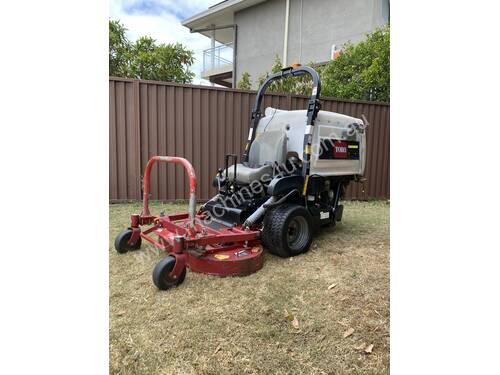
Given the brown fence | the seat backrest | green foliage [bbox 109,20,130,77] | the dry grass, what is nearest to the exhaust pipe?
the dry grass

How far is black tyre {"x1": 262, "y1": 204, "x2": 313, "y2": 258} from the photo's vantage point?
343 cm

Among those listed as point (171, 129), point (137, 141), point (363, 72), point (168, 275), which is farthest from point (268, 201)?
point (363, 72)

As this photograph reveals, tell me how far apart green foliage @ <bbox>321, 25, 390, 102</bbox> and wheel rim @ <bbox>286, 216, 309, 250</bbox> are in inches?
218

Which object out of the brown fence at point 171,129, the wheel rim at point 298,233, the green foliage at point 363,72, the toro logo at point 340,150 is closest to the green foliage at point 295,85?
the green foliage at point 363,72

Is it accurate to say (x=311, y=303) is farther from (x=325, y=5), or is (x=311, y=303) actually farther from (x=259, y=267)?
(x=325, y=5)

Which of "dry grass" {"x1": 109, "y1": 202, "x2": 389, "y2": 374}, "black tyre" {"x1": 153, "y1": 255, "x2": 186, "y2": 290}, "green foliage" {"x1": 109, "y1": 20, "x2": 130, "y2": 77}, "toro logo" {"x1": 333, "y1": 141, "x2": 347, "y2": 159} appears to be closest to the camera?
"dry grass" {"x1": 109, "y1": 202, "x2": 389, "y2": 374}

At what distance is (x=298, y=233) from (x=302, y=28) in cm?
1024

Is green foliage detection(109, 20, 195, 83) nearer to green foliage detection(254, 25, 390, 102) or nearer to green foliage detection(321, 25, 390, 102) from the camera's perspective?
green foliage detection(254, 25, 390, 102)

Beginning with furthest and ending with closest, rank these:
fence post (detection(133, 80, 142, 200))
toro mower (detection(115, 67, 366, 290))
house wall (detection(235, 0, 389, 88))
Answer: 1. house wall (detection(235, 0, 389, 88))
2. fence post (detection(133, 80, 142, 200))
3. toro mower (detection(115, 67, 366, 290))

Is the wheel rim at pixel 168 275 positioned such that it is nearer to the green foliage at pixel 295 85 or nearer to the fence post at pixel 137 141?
the fence post at pixel 137 141

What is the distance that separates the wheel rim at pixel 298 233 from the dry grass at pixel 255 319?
19 centimetres

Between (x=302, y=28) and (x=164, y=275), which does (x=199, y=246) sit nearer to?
(x=164, y=275)

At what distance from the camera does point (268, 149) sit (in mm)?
4117

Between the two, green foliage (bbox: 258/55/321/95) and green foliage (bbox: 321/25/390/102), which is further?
green foliage (bbox: 258/55/321/95)
